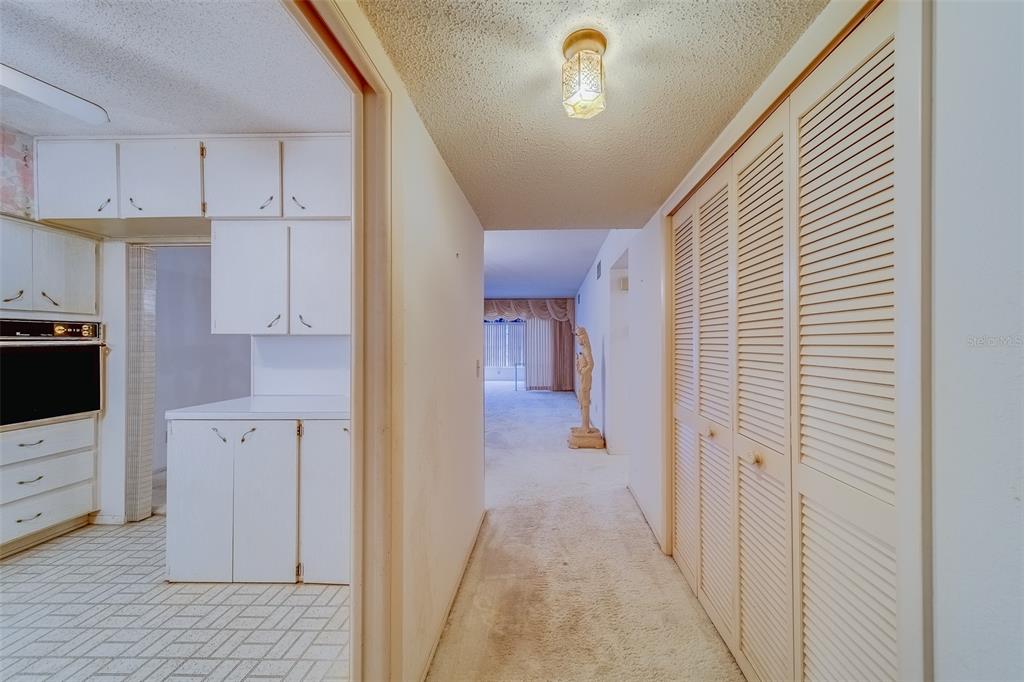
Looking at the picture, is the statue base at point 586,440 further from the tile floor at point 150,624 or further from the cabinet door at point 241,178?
the cabinet door at point 241,178

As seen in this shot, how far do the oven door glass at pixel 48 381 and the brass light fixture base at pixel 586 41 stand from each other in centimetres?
333

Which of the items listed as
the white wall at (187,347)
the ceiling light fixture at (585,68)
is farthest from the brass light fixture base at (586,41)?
the white wall at (187,347)

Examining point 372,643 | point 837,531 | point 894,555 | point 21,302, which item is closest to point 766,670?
point 837,531

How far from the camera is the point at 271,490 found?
1953 millimetres

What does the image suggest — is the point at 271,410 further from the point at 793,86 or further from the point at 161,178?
the point at 793,86

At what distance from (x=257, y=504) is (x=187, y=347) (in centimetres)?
267

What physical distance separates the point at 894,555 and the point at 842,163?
0.92m

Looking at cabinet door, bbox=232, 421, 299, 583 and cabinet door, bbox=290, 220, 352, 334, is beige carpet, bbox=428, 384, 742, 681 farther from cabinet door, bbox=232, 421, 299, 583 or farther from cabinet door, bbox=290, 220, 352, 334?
cabinet door, bbox=290, 220, 352, 334

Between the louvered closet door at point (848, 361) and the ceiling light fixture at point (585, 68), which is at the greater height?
the ceiling light fixture at point (585, 68)

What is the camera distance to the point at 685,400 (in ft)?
6.53

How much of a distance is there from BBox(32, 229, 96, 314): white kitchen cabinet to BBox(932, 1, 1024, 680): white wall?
403cm

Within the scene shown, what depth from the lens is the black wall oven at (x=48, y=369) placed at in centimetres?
212

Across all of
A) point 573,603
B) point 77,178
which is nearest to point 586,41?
point 573,603

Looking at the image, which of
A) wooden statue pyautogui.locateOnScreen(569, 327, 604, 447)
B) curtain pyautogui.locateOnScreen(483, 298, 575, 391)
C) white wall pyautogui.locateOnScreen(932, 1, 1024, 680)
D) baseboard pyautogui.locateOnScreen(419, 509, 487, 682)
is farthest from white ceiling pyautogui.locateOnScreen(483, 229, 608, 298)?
white wall pyautogui.locateOnScreen(932, 1, 1024, 680)
